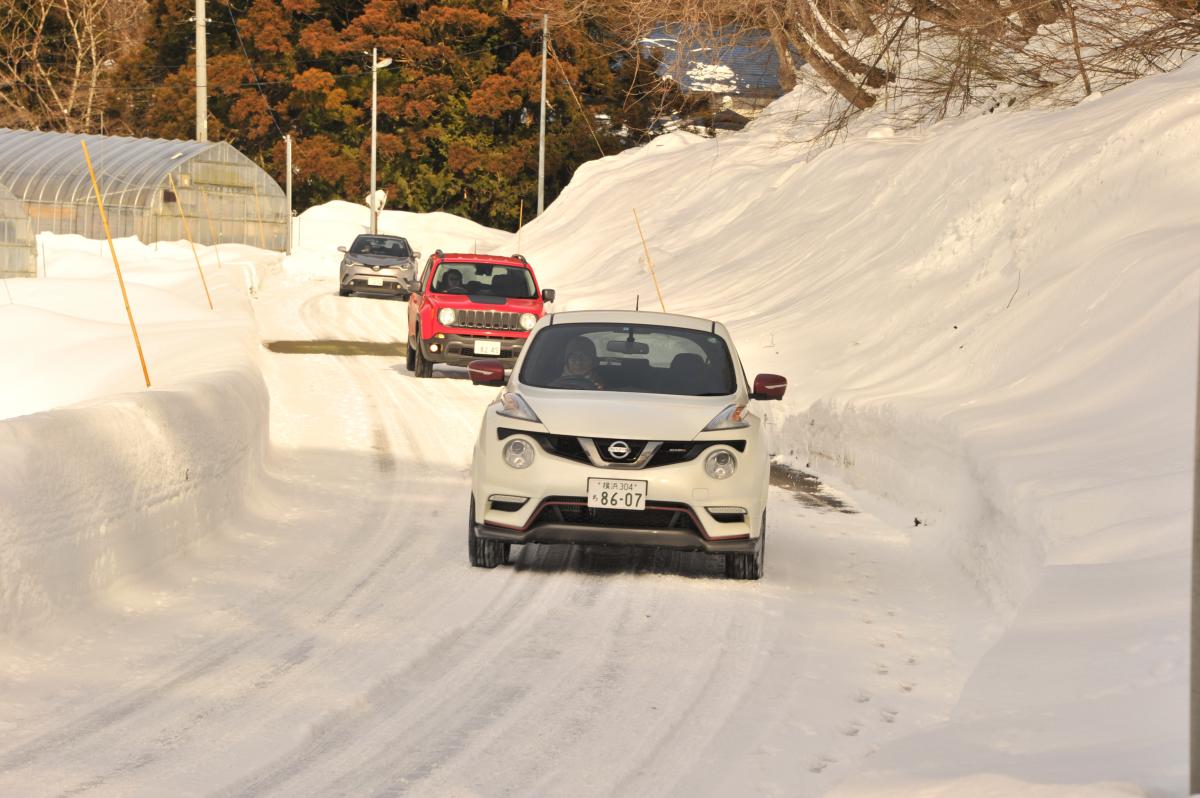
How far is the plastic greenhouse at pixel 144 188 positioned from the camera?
185 feet

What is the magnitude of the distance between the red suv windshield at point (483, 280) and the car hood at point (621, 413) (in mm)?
12778

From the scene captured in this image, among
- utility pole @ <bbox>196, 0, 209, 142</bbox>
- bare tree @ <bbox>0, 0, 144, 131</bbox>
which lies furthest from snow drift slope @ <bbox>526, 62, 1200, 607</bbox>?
bare tree @ <bbox>0, 0, 144, 131</bbox>

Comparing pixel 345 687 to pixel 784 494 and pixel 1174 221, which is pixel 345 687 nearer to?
pixel 784 494

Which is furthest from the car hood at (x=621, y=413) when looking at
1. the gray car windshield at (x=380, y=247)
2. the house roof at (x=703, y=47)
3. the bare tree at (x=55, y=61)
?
the bare tree at (x=55, y=61)

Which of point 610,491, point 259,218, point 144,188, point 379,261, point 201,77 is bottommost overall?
point 259,218

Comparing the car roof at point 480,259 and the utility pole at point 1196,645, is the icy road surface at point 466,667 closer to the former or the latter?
the utility pole at point 1196,645

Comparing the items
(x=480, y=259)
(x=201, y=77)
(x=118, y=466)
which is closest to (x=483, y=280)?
(x=480, y=259)

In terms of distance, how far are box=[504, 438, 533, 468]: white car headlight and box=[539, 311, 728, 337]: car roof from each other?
4.91ft

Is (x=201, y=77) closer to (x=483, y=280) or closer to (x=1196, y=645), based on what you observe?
(x=483, y=280)

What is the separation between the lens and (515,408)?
30.8ft

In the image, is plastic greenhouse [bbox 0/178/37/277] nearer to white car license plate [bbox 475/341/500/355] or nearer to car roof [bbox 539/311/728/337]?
white car license plate [bbox 475/341/500/355]

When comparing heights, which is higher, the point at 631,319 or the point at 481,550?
the point at 631,319

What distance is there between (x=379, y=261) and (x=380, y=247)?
62.5 inches

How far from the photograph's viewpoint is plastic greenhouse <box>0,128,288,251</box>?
56469mm
